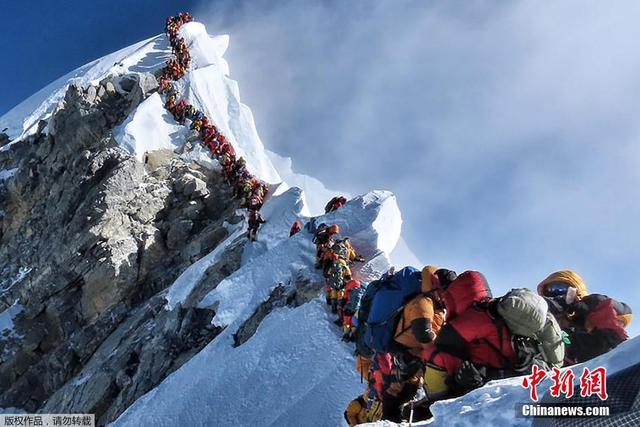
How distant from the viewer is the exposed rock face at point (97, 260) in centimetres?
1539

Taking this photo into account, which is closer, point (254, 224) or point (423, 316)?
point (423, 316)

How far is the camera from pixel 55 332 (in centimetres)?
2114

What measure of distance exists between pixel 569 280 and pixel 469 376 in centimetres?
241

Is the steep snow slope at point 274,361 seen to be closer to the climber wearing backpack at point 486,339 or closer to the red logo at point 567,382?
the climber wearing backpack at point 486,339

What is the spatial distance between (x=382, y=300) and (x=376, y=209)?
8.13 meters

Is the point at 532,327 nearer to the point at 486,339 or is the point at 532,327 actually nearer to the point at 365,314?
the point at 486,339

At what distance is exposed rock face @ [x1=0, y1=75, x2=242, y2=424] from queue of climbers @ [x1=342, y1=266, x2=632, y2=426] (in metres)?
8.95

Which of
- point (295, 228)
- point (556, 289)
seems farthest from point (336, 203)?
point (556, 289)

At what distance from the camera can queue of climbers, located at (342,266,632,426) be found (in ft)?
16.3

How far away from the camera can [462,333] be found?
5.16 meters

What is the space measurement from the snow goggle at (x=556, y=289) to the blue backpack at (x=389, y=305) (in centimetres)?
189

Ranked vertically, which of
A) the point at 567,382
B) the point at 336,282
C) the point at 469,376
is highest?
the point at 336,282

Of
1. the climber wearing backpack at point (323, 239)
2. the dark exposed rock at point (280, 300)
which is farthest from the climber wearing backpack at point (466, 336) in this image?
the climber wearing backpack at point (323, 239)

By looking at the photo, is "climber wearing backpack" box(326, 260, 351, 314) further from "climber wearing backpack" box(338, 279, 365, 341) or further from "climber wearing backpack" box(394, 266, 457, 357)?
"climber wearing backpack" box(394, 266, 457, 357)
